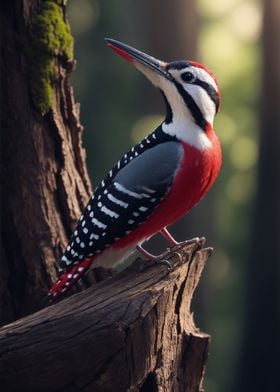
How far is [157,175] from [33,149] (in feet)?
2.49

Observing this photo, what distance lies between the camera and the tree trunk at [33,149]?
6117 millimetres

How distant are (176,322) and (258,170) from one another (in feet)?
31.5

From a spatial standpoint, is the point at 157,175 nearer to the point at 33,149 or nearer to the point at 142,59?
the point at 142,59

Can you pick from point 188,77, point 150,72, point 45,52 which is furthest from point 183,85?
point 45,52

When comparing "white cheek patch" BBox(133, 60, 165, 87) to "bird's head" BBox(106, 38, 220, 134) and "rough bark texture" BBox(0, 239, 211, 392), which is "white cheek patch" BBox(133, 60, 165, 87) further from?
"rough bark texture" BBox(0, 239, 211, 392)

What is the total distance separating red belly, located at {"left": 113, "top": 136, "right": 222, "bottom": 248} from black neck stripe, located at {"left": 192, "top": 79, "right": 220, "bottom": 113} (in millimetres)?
222

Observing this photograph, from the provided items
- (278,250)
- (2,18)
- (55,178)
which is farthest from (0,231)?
(278,250)

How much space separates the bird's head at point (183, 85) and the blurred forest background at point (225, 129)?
24.6ft

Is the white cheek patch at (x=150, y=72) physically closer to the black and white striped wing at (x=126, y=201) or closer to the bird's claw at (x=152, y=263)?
the black and white striped wing at (x=126, y=201)

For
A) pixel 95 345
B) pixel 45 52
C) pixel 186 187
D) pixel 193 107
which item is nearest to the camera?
pixel 95 345

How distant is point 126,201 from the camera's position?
19.1 ft

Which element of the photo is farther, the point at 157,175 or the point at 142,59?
the point at 142,59

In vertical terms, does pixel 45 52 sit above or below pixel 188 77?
above

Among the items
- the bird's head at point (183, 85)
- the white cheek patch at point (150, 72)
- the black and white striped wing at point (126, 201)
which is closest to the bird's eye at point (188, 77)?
the bird's head at point (183, 85)
